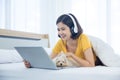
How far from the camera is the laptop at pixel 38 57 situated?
115 cm

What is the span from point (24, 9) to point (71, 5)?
2.28 feet

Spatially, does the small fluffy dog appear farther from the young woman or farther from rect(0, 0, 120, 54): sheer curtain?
rect(0, 0, 120, 54): sheer curtain

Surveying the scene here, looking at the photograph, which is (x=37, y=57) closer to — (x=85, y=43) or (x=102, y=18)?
(x=85, y=43)

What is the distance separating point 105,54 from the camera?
1483 millimetres

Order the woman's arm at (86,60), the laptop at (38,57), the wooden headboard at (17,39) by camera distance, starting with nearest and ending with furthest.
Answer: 1. the laptop at (38,57)
2. the woman's arm at (86,60)
3. the wooden headboard at (17,39)

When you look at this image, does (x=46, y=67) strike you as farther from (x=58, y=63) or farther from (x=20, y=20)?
(x=20, y=20)

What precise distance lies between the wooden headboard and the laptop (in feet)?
2.49

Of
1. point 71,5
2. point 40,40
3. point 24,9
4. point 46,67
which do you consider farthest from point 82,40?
point 24,9

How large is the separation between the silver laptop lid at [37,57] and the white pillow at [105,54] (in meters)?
0.43

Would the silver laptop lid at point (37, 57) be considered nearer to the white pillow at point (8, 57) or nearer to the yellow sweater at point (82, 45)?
the yellow sweater at point (82, 45)

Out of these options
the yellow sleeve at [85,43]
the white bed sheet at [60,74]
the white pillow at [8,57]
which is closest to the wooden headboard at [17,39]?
the white pillow at [8,57]

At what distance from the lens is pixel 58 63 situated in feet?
4.56

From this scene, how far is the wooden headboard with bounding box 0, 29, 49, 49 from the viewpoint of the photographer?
6.55 ft

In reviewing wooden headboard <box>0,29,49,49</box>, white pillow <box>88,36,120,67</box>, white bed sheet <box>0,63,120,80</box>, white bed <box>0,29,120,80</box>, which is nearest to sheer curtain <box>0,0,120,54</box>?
wooden headboard <box>0,29,49,49</box>
